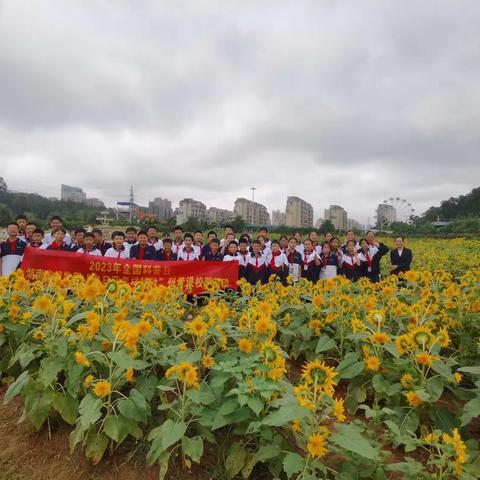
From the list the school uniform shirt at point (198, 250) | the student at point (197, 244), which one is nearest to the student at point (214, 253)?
the school uniform shirt at point (198, 250)

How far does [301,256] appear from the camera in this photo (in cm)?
755

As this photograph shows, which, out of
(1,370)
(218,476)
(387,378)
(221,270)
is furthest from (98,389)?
(221,270)

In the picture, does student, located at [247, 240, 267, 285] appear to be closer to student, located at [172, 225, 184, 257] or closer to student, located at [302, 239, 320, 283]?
student, located at [302, 239, 320, 283]

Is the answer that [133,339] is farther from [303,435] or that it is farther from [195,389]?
[303,435]

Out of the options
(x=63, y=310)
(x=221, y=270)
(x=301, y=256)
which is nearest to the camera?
(x=63, y=310)

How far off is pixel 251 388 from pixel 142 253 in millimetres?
5072

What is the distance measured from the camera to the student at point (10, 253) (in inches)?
242

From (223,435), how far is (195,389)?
18.0 inches

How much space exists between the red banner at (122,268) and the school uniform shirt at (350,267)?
2.56 m

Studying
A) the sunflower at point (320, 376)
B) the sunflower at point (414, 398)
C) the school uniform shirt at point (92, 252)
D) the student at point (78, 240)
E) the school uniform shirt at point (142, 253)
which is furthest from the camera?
the student at point (78, 240)

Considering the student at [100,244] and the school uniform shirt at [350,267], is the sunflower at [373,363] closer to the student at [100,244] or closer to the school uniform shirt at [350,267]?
the school uniform shirt at [350,267]

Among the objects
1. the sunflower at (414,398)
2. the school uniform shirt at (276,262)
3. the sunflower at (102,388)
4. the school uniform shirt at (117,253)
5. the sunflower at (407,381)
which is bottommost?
the sunflower at (414,398)

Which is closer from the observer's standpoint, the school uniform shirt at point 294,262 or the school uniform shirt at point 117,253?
the school uniform shirt at point 117,253

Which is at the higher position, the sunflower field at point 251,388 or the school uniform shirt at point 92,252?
the school uniform shirt at point 92,252
